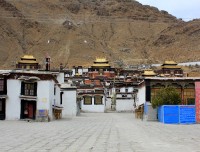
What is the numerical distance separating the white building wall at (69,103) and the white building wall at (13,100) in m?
12.6

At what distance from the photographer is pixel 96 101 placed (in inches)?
2648

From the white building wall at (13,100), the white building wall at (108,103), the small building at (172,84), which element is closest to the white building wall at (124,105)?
the white building wall at (108,103)

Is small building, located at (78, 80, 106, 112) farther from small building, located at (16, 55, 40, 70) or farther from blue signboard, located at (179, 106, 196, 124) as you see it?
blue signboard, located at (179, 106, 196, 124)

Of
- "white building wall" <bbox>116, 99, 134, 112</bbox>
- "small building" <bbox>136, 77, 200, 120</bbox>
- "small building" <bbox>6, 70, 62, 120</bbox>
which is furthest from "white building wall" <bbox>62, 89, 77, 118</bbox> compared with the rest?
"white building wall" <bbox>116, 99, 134, 112</bbox>

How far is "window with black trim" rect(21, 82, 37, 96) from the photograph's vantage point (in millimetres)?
36531

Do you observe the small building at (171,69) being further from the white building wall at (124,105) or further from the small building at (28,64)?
the white building wall at (124,105)

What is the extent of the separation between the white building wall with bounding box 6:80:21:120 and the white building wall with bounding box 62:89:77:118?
1255 centimetres

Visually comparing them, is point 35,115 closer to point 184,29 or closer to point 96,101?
point 96,101

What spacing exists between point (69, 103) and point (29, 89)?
512 inches

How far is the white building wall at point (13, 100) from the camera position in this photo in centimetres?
3619

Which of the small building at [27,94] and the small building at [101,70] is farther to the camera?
the small building at [101,70]

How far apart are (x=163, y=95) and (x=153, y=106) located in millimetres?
2039

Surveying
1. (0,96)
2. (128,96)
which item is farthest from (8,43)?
(0,96)

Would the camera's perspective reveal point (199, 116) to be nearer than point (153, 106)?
Yes
